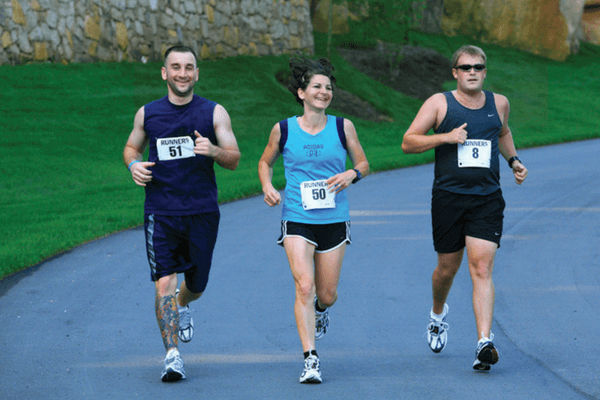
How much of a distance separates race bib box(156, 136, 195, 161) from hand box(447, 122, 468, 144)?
1.66 m

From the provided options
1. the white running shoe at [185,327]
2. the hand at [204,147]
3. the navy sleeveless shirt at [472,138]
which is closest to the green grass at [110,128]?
the white running shoe at [185,327]

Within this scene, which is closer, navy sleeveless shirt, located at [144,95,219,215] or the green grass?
navy sleeveless shirt, located at [144,95,219,215]

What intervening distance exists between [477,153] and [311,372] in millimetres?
1839

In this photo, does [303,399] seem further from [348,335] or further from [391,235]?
[391,235]

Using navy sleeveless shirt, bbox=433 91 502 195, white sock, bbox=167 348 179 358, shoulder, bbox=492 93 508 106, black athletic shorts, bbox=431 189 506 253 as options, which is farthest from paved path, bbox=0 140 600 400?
shoulder, bbox=492 93 508 106

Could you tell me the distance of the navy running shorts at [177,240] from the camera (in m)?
6.10

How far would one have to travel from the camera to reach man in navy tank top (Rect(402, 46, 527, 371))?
6211 millimetres

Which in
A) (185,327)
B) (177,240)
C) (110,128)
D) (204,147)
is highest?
(204,147)

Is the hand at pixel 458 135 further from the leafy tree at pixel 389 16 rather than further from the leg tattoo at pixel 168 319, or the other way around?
the leafy tree at pixel 389 16

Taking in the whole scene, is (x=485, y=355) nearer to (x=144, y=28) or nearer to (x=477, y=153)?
(x=477, y=153)

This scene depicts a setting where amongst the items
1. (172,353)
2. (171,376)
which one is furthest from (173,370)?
(172,353)

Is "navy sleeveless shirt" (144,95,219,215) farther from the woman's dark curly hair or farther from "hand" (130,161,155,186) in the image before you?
the woman's dark curly hair

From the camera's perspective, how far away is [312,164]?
609cm

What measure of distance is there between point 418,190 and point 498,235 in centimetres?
1010
